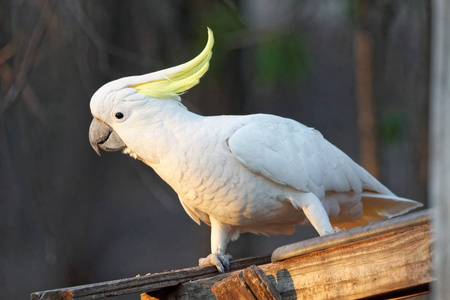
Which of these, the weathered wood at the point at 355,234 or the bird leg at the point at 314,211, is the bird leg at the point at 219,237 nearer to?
the bird leg at the point at 314,211

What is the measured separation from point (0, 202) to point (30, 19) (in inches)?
52.0

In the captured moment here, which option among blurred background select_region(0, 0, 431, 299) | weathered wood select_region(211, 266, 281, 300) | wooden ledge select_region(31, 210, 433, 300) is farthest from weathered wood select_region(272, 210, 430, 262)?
blurred background select_region(0, 0, 431, 299)

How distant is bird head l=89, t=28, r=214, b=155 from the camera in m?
2.87

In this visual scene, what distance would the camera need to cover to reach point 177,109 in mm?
2910

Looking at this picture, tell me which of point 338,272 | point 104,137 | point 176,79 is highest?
point 176,79

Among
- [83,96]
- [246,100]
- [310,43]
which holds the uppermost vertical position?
[310,43]

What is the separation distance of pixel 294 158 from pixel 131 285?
2.76 feet

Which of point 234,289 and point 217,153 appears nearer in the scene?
point 234,289

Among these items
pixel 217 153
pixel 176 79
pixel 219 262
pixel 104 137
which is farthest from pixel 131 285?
pixel 176 79

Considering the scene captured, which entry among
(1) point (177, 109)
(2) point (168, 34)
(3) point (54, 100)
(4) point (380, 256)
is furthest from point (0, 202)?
(4) point (380, 256)

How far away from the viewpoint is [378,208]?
3.36 metres

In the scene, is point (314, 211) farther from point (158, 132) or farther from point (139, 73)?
point (139, 73)

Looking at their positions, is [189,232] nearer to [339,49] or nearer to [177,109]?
[339,49]

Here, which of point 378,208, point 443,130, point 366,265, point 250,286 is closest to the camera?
point 443,130
